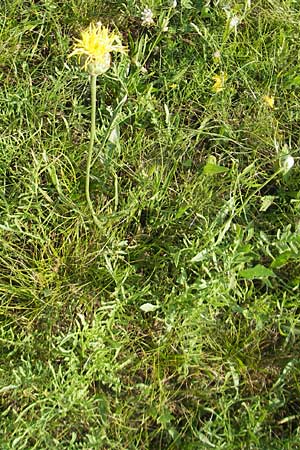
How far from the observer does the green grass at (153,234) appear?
174cm

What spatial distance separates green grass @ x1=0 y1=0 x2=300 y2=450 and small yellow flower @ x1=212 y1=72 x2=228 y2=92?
0.03 metres

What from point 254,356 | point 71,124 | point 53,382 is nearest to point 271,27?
point 71,124

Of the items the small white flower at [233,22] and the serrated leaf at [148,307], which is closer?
the serrated leaf at [148,307]

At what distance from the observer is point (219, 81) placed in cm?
206

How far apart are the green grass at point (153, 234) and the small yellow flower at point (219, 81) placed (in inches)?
1.0

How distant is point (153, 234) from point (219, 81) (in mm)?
509

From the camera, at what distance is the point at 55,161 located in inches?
77.0

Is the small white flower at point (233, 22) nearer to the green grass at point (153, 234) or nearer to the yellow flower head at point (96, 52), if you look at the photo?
the green grass at point (153, 234)

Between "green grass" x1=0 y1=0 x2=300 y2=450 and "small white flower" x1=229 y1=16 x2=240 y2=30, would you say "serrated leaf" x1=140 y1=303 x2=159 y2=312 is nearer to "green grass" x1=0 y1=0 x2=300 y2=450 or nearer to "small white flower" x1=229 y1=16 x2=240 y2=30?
"green grass" x1=0 y1=0 x2=300 y2=450

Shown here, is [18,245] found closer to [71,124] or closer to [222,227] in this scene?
[71,124]

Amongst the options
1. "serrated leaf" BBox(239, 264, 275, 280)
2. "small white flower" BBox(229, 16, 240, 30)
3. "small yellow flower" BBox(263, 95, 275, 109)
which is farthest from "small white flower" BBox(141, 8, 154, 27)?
"serrated leaf" BBox(239, 264, 275, 280)


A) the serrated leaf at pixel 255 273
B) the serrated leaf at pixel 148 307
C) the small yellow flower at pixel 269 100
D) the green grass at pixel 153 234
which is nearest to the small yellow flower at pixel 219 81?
the green grass at pixel 153 234

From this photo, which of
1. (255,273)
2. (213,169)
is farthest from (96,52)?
(255,273)

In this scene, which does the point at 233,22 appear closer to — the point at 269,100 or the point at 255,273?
the point at 269,100
